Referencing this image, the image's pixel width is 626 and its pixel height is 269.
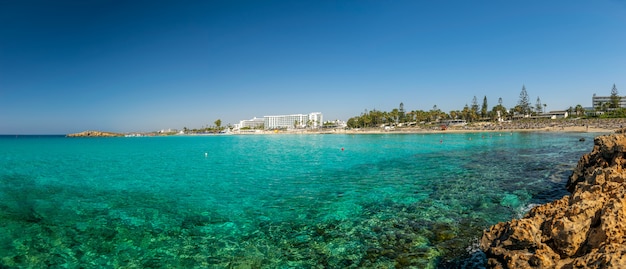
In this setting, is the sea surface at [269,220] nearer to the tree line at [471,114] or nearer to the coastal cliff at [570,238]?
the coastal cliff at [570,238]

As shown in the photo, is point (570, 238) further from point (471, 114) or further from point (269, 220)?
point (471, 114)

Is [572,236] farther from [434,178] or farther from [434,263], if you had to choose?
[434,178]

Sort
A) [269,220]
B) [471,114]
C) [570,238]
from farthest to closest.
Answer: [471,114]
[269,220]
[570,238]

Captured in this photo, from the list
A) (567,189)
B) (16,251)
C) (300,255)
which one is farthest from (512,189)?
(16,251)

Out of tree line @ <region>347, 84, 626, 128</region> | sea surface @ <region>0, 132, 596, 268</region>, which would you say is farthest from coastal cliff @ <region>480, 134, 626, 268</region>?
tree line @ <region>347, 84, 626, 128</region>

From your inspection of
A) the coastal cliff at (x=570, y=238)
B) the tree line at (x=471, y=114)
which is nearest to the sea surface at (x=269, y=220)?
the coastal cliff at (x=570, y=238)

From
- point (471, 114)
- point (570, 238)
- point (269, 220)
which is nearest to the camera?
point (570, 238)

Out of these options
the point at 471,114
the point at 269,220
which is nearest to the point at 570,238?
the point at 269,220

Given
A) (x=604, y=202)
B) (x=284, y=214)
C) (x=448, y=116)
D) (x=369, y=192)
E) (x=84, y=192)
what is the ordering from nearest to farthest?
(x=604, y=202) < (x=284, y=214) < (x=369, y=192) < (x=84, y=192) < (x=448, y=116)

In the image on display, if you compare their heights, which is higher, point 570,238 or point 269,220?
point 570,238

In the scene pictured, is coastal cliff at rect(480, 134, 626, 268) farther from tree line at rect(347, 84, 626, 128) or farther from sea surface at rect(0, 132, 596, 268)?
tree line at rect(347, 84, 626, 128)

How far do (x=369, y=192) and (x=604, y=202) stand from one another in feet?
31.0

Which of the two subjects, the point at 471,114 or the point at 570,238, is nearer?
the point at 570,238

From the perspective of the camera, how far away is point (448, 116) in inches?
5748
